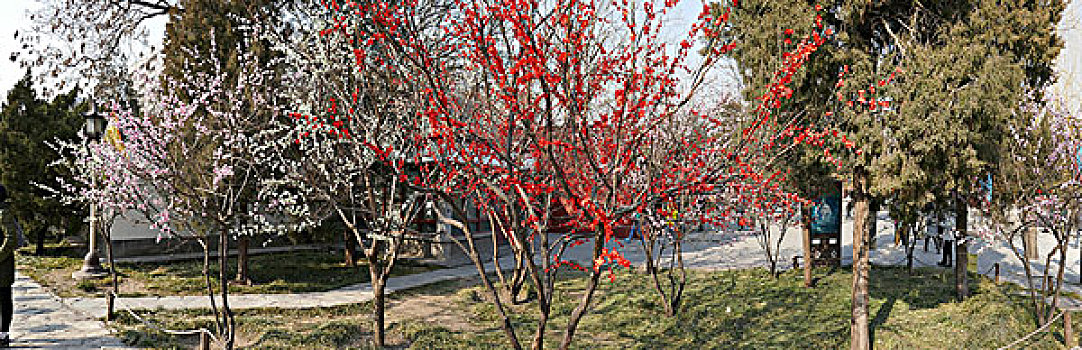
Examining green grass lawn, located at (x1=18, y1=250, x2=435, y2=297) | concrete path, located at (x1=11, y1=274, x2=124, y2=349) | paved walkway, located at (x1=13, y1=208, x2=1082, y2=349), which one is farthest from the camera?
green grass lawn, located at (x1=18, y1=250, x2=435, y2=297)

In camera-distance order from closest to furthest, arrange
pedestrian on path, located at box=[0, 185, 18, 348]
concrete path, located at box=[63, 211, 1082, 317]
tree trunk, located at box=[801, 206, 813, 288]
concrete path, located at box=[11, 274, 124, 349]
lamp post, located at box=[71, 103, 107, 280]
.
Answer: pedestrian on path, located at box=[0, 185, 18, 348] → concrete path, located at box=[11, 274, 124, 349] → concrete path, located at box=[63, 211, 1082, 317] → lamp post, located at box=[71, 103, 107, 280] → tree trunk, located at box=[801, 206, 813, 288]

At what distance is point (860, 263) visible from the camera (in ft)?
24.4

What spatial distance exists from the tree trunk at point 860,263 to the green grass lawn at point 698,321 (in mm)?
382

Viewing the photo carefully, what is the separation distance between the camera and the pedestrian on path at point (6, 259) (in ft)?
19.5

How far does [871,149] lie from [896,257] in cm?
991

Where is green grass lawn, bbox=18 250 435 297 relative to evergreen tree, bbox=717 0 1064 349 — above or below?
below

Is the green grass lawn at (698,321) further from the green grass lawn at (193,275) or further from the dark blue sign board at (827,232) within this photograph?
the green grass lawn at (193,275)

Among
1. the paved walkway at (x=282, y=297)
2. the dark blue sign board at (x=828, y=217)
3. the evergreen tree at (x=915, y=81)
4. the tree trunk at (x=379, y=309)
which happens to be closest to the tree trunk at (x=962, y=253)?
the paved walkway at (x=282, y=297)

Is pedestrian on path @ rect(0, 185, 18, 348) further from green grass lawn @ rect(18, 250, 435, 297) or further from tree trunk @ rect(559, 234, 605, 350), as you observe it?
tree trunk @ rect(559, 234, 605, 350)

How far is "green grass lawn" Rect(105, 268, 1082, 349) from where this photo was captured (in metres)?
7.34

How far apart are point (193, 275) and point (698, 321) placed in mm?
9750

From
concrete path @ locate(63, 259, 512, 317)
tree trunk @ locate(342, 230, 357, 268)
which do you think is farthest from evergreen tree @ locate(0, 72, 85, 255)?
tree trunk @ locate(342, 230, 357, 268)

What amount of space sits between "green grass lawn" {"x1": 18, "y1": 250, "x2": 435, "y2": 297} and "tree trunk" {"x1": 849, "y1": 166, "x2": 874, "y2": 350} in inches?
342

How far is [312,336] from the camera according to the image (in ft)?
24.0
